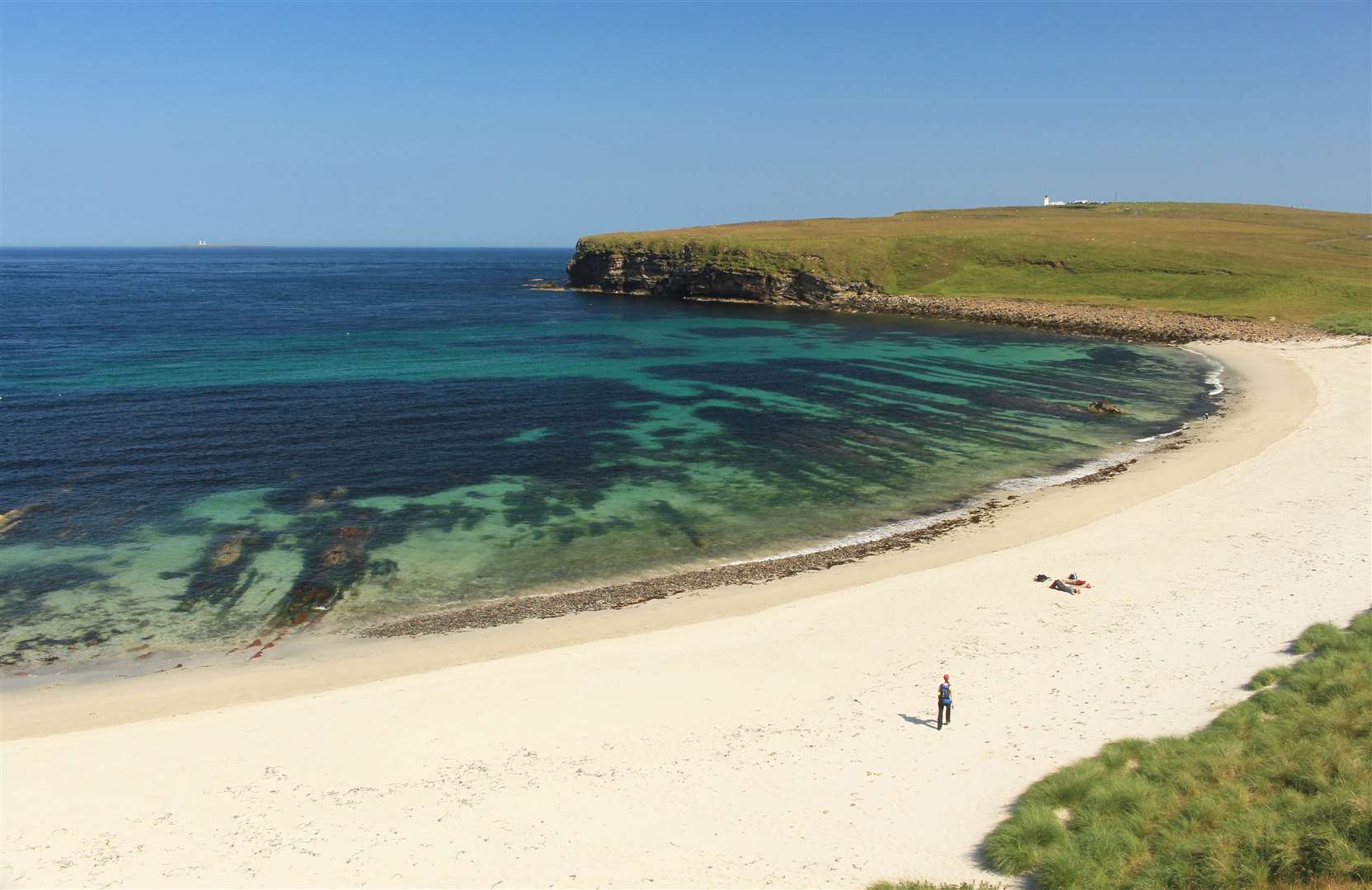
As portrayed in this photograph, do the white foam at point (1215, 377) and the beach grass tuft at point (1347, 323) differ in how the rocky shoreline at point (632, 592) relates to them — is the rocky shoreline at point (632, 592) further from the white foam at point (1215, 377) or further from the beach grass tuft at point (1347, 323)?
the beach grass tuft at point (1347, 323)

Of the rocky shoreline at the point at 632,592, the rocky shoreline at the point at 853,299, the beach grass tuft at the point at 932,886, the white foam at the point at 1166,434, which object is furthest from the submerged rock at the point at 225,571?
the rocky shoreline at the point at 853,299

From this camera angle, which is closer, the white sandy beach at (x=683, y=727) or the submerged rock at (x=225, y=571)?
the white sandy beach at (x=683, y=727)

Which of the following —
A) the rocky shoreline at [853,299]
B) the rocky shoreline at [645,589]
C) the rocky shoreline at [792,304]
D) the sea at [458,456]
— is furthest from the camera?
the rocky shoreline at [853,299]

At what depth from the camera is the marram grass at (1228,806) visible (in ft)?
42.2

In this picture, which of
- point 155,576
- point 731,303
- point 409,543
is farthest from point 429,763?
point 731,303

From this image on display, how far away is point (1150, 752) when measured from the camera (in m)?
18.1

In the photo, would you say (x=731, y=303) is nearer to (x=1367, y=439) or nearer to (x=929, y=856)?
(x=1367, y=439)

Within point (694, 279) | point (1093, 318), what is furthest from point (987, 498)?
point (694, 279)

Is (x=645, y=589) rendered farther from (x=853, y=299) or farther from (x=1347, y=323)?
(x=853, y=299)

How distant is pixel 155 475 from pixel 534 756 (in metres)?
36.4

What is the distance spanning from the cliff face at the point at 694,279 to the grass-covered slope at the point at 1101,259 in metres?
1.54

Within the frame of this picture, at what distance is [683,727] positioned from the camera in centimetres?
2211

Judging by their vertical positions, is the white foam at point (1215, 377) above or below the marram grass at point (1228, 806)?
above

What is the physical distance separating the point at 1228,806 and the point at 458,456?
43.7m
